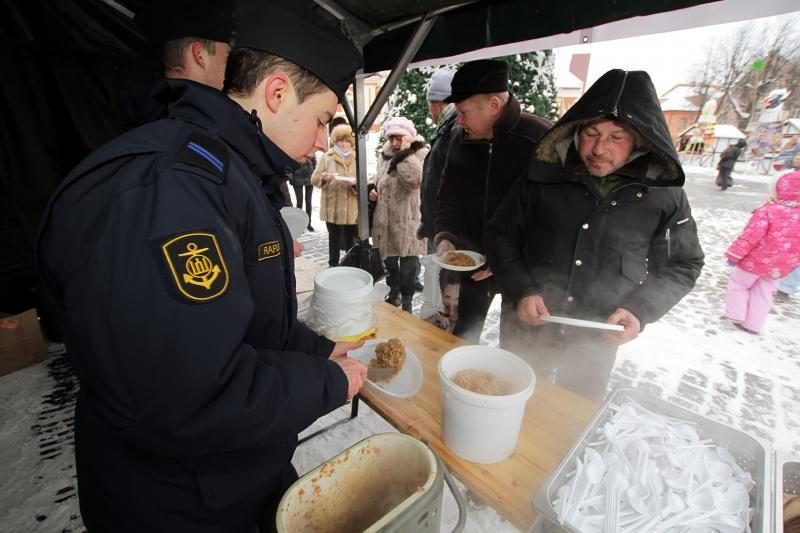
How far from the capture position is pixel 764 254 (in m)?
4.50

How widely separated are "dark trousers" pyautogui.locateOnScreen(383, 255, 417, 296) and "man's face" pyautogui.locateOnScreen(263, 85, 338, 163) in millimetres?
3985

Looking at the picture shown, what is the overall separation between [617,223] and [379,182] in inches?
139

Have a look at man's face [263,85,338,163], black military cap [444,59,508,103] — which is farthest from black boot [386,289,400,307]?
man's face [263,85,338,163]

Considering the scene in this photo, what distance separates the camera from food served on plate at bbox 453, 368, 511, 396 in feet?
4.01

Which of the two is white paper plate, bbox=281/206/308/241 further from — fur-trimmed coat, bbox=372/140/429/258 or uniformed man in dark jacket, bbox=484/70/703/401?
fur-trimmed coat, bbox=372/140/429/258

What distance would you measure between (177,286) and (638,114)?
6.65ft

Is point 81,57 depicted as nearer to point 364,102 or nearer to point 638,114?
point 364,102

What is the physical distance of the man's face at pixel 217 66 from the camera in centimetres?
134

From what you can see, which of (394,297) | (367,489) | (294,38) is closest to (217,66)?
(294,38)

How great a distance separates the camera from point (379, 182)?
511 centimetres

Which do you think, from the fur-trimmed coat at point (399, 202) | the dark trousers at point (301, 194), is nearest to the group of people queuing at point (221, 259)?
the fur-trimmed coat at point (399, 202)

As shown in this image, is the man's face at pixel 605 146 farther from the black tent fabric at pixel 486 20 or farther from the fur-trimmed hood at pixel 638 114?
the black tent fabric at pixel 486 20

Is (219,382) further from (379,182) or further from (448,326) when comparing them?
(379,182)

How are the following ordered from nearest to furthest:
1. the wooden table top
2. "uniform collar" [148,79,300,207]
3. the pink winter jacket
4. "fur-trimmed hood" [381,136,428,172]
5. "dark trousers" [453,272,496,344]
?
"uniform collar" [148,79,300,207], the wooden table top, "dark trousers" [453,272,496,344], the pink winter jacket, "fur-trimmed hood" [381,136,428,172]
